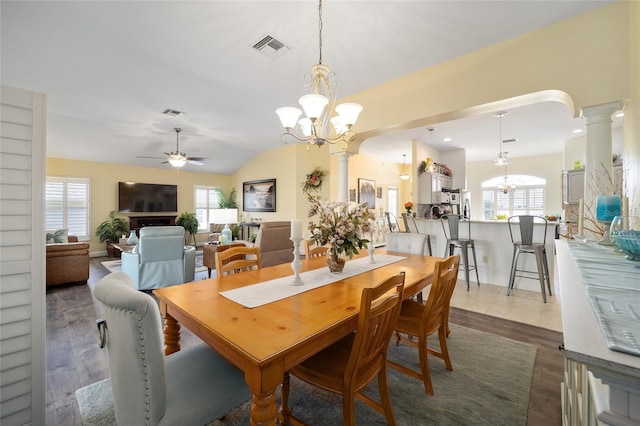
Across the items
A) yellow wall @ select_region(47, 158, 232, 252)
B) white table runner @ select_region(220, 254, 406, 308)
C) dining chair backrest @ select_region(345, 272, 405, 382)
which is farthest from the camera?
yellow wall @ select_region(47, 158, 232, 252)

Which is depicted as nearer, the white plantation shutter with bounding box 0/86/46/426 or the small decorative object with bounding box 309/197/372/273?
the white plantation shutter with bounding box 0/86/46/426

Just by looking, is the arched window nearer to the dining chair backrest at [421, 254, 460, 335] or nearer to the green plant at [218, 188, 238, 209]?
the dining chair backrest at [421, 254, 460, 335]

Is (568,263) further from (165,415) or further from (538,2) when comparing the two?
(538,2)

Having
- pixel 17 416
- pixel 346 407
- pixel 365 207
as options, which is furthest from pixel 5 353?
pixel 365 207

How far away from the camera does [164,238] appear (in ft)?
12.9

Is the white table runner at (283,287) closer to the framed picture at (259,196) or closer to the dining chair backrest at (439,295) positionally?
the dining chair backrest at (439,295)

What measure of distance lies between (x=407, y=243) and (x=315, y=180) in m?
3.94

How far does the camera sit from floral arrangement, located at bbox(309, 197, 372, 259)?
6.43 ft

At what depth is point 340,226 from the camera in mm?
1946

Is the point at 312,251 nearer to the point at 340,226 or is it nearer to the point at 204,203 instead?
the point at 340,226

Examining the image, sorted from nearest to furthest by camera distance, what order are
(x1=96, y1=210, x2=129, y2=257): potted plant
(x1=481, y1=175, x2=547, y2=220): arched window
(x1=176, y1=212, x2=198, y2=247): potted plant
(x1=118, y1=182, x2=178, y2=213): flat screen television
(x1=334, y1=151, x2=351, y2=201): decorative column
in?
(x1=334, y1=151, x2=351, y2=201): decorative column < (x1=96, y1=210, x2=129, y2=257): potted plant < (x1=118, y1=182, x2=178, y2=213): flat screen television < (x1=176, y1=212, x2=198, y2=247): potted plant < (x1=481, y1=175, x2=547, y2=220): arched window

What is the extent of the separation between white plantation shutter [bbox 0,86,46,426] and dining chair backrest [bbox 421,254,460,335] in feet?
7.21

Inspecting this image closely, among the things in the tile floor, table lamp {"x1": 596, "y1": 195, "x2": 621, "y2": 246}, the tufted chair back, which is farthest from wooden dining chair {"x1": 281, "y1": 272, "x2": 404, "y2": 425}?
the tile floor

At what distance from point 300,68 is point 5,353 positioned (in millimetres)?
3663
